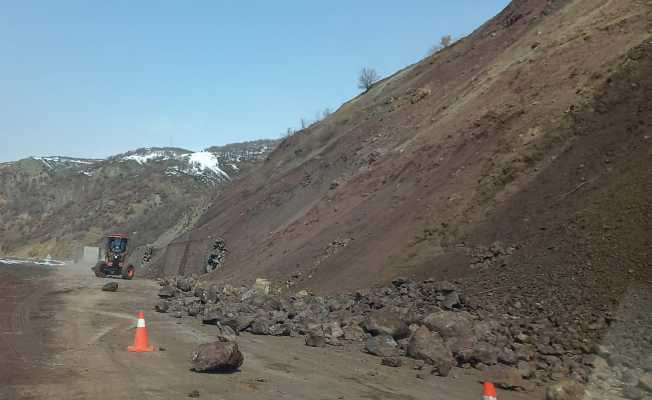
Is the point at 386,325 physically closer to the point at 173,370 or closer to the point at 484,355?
the point at 484,355

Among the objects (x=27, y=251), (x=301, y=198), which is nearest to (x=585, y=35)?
(x=301, y=198)

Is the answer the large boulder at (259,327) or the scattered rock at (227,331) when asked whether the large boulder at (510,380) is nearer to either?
the scattered rock at (227,331)

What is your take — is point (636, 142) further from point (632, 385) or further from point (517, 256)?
point (632, 385)

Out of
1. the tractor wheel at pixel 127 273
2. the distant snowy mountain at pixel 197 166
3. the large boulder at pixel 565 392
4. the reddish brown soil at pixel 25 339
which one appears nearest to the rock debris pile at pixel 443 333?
the large boulder at pixel 565 392

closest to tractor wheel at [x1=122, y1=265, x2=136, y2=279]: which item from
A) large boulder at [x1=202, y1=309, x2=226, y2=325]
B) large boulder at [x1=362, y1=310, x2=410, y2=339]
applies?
large boulder at [x1=202, y1=309, x2=226, y2=325]

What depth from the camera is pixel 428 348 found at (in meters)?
10.8

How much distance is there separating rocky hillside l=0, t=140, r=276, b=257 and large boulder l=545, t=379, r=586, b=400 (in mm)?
47082

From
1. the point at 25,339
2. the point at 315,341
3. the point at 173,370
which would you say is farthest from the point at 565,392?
the point at 25,339

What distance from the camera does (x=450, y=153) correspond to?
2183 cm

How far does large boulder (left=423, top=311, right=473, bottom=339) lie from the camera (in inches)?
444

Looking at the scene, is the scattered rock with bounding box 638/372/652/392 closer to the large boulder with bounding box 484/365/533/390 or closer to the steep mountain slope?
the large boulder with bounding box 484/365/533/390

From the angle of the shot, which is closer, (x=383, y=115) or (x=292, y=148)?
(x=383, y=115)

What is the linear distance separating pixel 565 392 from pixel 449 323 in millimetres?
3482

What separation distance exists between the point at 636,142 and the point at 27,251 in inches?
3343
